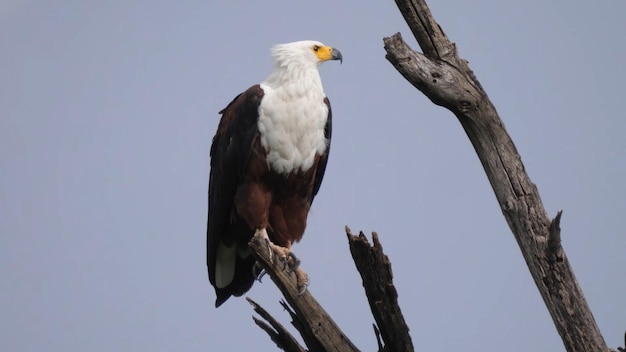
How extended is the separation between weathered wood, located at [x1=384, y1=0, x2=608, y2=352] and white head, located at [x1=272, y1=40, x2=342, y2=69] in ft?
4.80

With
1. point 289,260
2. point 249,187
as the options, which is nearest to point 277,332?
point 289,260

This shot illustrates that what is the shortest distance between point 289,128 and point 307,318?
1533 mm

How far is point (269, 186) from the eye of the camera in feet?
22.1

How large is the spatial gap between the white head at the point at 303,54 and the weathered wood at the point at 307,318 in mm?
1654

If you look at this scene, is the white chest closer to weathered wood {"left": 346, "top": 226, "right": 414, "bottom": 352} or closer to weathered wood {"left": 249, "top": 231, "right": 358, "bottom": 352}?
weathered wood {"left": 249, "top": 231, "right": 358, "bottom": 352}

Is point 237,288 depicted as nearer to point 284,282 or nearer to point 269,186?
point 269,186

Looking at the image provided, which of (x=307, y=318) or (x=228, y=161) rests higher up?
(x=228, y=161)

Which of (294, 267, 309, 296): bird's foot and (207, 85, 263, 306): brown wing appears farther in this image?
(207, 85, 263, 306): brown wing

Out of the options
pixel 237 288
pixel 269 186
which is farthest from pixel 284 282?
pixel 237 288

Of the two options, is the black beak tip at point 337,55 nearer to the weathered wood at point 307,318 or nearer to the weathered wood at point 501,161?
the weathered wood at point 501,161

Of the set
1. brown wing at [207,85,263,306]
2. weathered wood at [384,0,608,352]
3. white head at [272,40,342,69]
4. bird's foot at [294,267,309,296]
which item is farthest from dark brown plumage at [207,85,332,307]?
weathered wood at [384,0,608,352]

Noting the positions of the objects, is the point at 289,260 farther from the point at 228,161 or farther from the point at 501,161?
the point at 501,161

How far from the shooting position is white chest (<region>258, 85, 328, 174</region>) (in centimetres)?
660

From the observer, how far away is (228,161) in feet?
22.1
